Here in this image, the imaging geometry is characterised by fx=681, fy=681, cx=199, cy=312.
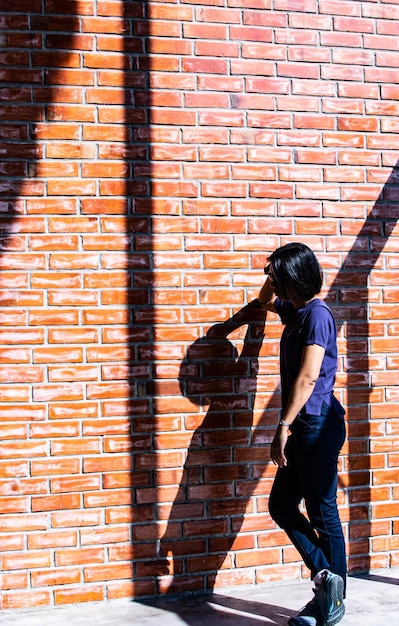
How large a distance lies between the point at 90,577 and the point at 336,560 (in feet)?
3.91

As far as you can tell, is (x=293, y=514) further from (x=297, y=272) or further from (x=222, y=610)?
(x=297, y=272)

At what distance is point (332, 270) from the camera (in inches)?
144

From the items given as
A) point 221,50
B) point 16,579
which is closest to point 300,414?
point 16,579

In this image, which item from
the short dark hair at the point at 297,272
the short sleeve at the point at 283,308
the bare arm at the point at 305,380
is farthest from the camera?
the short sleeve at the point at 283,308

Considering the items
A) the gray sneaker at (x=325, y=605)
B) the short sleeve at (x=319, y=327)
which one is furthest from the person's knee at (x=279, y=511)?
the short sleeve at (x=319, y=327)

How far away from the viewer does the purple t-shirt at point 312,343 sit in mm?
2936

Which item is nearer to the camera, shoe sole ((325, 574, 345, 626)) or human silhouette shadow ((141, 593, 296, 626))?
shoe sole ((325, 574, 345, 626))

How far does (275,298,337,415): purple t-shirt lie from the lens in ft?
9.63

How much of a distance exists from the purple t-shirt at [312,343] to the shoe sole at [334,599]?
0.72m

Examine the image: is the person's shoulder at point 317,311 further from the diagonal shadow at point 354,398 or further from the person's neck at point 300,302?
the diagonal shadow at point 354,398

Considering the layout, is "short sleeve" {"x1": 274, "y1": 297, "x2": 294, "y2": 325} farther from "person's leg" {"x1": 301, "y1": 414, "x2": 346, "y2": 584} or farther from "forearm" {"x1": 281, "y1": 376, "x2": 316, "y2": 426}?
"person's leg" {"x1": 301, "y1": 414, "x2": 346, "y2": 584}

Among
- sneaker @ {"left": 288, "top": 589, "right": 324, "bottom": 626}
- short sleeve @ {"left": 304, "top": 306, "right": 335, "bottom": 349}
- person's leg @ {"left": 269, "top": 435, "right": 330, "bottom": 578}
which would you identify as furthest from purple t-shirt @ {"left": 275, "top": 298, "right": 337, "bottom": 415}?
sneaker @ {"left": 288, "top": 589, "right": 324, "bottom": 626}

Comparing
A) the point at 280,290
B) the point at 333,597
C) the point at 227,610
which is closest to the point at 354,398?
the point at 280,290

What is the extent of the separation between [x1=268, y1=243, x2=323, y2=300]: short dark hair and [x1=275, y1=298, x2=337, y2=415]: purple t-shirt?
0.07 meters
